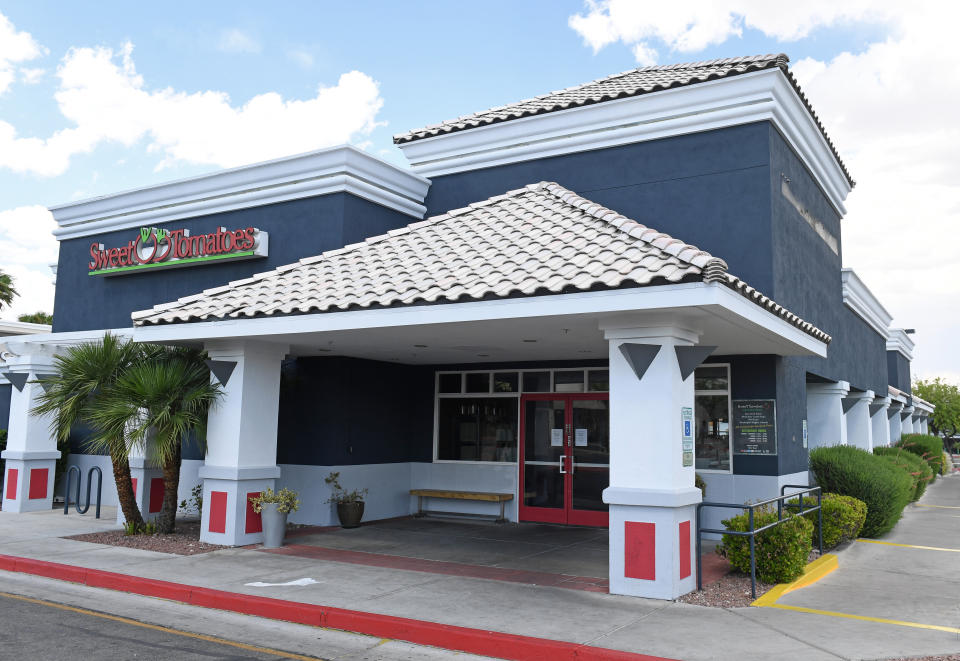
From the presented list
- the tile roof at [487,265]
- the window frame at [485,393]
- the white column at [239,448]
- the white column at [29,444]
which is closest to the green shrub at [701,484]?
the window frame at [485,393]

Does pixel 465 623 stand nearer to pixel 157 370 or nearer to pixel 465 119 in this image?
pixel 157 370

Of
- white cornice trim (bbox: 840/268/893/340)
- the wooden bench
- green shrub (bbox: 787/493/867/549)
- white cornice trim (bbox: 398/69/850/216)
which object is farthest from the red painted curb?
white cornice trim (bbox: 840/268/893/340)

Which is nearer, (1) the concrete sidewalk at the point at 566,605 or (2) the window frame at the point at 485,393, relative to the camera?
(1) the concrete sidewalk at the point at 566,605

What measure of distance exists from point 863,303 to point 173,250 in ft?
60.0

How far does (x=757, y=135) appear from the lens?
43.7 feet

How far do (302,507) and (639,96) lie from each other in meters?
9.83

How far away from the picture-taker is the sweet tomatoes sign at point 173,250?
1612cm

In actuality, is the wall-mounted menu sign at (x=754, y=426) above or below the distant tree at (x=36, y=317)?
below

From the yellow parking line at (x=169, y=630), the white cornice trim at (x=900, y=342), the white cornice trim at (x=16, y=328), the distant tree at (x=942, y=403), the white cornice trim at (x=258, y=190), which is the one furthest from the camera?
the distant tree at (x=942, y=403)

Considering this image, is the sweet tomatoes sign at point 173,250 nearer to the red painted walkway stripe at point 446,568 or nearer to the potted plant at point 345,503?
the potted plant at point 345,503

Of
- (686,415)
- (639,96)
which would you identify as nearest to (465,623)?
(686,415)

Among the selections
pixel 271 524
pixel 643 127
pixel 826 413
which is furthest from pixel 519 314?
pixel 826 413

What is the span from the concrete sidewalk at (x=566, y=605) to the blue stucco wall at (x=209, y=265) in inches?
246

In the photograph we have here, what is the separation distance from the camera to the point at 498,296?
9.62 metres
